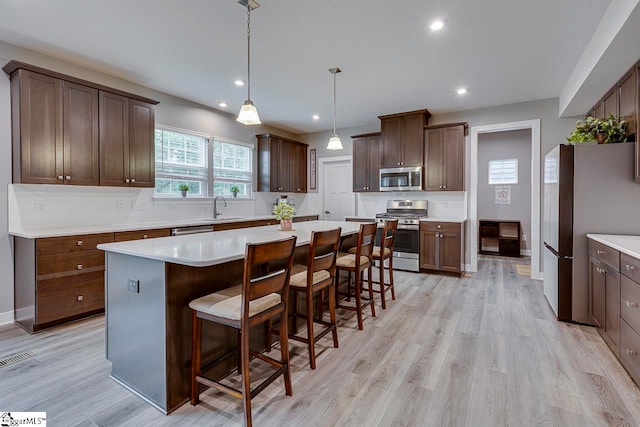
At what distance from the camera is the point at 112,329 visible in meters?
2.08

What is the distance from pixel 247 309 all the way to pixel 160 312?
1.88 ft

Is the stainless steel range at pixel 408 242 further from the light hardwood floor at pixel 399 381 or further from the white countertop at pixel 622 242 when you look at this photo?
the white countertop at pixel 622 242

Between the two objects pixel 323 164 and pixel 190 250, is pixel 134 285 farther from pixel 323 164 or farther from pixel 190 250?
pixel 323 164

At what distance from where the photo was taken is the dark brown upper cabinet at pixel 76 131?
9.71 ft

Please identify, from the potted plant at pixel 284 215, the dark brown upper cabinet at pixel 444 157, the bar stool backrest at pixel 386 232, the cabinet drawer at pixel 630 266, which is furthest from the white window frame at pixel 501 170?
the potted plant at pixel 284 215

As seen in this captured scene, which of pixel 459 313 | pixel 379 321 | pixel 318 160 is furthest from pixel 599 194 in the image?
pixel 318 160

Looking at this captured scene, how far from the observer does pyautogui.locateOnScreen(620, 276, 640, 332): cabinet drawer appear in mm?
2018

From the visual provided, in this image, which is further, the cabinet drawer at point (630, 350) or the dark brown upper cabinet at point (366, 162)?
the dark brown upper cabinet at point (366, 162)

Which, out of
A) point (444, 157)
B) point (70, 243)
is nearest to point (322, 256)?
point (70, 243)

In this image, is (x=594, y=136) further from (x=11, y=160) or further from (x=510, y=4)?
(x=11, y=160)

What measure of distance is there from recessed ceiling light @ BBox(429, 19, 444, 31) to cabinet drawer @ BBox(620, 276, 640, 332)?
243cm

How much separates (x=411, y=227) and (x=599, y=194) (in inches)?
102

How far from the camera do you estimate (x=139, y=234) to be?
136 inches

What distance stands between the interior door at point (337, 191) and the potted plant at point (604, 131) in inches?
157
